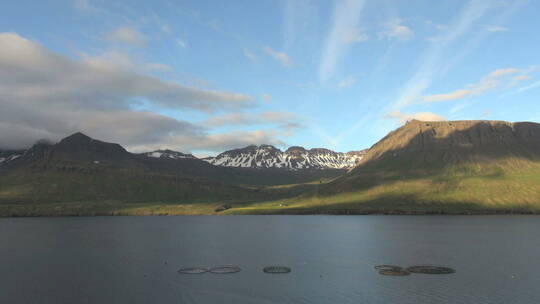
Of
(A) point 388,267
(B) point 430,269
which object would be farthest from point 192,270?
(B) point 430,269

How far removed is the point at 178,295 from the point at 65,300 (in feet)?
53.4

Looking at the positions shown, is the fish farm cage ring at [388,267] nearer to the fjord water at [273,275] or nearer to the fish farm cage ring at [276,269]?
the fjord water at [273,275]

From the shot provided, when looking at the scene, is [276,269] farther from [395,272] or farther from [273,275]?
[395,272]

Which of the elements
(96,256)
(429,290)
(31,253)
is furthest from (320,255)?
(31,253)

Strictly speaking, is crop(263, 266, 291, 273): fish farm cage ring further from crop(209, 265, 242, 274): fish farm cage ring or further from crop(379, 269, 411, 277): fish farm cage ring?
→ crop(379, 269, 411, 277): fish farm cage ring

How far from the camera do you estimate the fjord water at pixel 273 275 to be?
62281 mm

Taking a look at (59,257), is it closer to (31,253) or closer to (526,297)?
(31,253)

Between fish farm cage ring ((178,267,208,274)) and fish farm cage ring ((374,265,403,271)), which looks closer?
fish farm cage ring ((178,267,208,274))

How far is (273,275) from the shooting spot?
77312 mm

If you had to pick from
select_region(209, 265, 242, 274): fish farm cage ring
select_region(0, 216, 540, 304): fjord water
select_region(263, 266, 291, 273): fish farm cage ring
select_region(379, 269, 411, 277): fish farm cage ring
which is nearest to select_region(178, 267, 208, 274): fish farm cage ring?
select_region(209, 265, 242, 274): fish farm cage ring

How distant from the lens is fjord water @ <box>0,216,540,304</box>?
2452 inches

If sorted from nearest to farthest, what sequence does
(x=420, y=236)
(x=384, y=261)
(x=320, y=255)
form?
(x=384, y=261)
(x=320, y=255)
(x=420, y=236)

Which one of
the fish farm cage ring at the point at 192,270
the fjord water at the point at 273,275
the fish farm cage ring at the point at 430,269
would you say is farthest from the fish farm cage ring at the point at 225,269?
the fish farm cage ring at the point at 430,269

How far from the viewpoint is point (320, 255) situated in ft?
336
